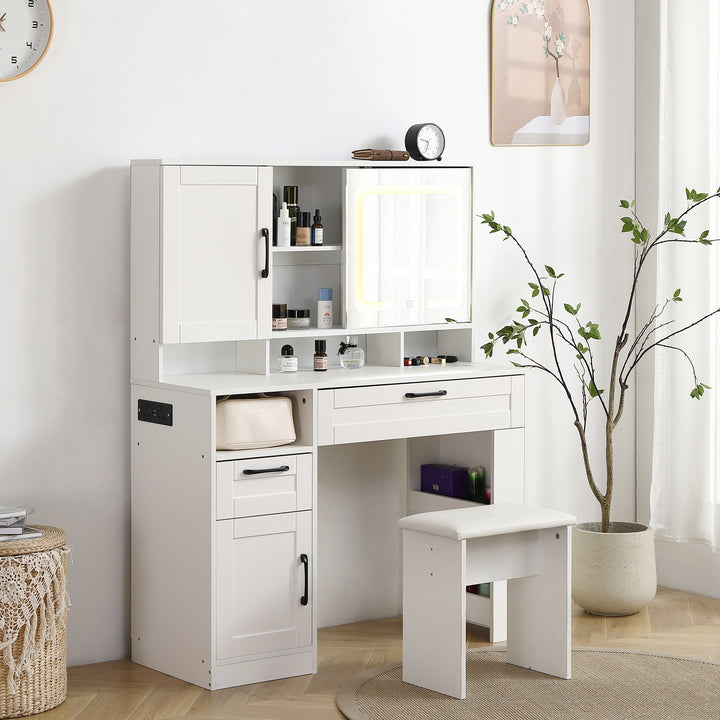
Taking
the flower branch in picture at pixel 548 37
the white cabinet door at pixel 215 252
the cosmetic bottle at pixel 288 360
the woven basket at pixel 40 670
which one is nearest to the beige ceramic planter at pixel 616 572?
the cosmetic bottle at pixel 288 360

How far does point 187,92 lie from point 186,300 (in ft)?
2.37

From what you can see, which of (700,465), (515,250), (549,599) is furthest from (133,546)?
(700,465)

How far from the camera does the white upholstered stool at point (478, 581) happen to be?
3539 mm

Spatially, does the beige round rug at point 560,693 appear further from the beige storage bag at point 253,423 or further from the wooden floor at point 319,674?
the beige storage bag at point 253,423

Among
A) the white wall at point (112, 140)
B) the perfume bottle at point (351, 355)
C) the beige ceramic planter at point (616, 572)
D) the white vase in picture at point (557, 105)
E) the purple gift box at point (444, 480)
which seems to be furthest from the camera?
the white vase in picture at point (557, 105)

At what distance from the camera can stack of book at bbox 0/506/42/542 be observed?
3439 millimetres

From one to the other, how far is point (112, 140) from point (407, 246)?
3.40 feet

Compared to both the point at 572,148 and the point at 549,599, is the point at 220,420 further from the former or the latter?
the point at 572,148

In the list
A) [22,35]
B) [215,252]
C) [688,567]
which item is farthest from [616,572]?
[22,35]

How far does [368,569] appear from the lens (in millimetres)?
4457

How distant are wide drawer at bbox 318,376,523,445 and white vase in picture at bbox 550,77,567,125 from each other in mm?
1174

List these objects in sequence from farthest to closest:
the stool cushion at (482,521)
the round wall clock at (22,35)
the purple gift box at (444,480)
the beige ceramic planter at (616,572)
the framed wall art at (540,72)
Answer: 1. the framed wall art at (540,72)
2. the beige ceramic planter at (616,572)
3. the purple gift box at (444,480)
4. the round wall clock at (22,35)
5. the stool cushion at (482,521)

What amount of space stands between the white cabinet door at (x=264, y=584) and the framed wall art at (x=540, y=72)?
70.0 inches

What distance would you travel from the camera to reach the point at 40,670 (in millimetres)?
3453
